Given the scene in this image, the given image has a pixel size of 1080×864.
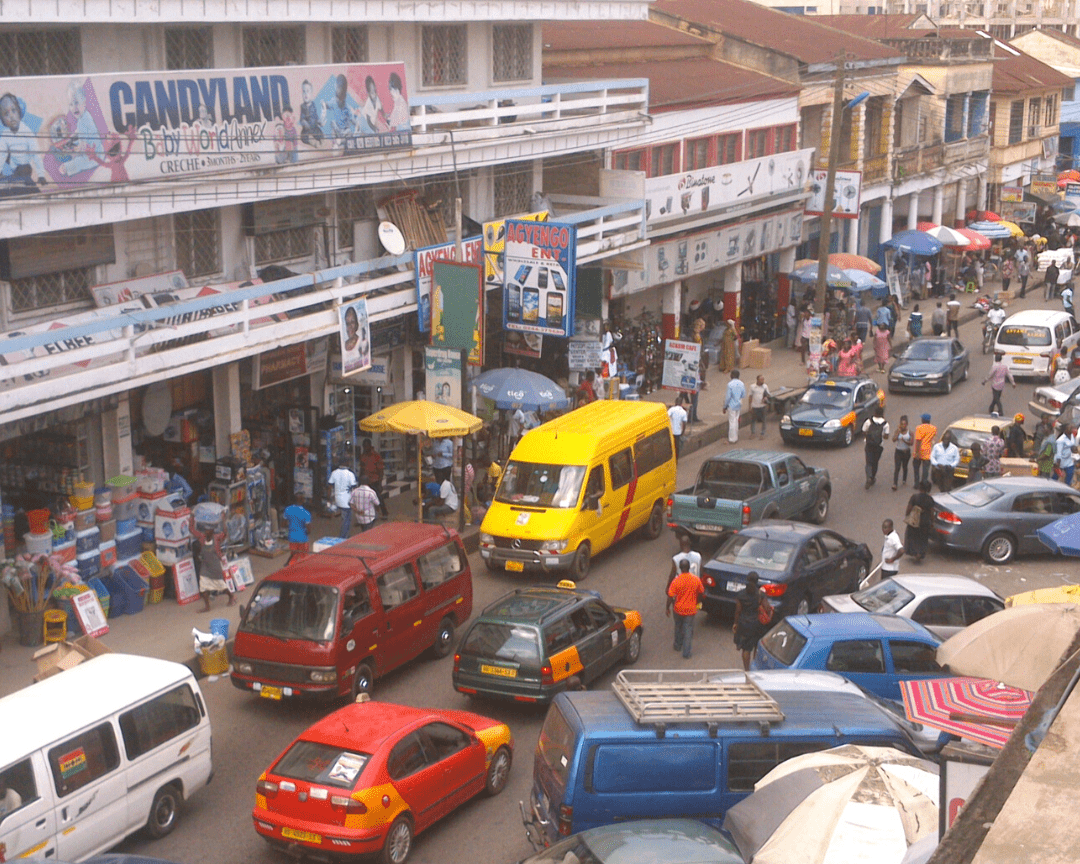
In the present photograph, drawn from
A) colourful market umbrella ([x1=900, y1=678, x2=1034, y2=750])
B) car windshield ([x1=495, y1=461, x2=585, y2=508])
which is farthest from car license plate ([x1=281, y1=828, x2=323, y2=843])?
car windshield ([x1=495, y1=461, x2=585, y2=508])

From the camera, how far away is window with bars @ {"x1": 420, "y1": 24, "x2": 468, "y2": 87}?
24469mm

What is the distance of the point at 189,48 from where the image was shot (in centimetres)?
1967

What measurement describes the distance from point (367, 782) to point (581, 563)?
345 inches

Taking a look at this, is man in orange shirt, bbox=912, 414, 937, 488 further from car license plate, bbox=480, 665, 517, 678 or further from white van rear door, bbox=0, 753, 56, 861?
white van rear door, bbox=0, 753, 56, 861

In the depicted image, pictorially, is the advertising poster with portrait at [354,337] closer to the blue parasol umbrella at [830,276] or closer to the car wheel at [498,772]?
the car wheel at [498,772]

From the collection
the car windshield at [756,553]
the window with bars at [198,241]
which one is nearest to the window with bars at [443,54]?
the window with bars at [198,241]

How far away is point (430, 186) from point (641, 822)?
16961 millimetres

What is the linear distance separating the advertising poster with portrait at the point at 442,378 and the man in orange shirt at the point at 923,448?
8.61 metres

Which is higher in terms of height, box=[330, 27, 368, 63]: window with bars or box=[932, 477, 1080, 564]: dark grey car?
box=[330, 27, 368, 63]: window with bars

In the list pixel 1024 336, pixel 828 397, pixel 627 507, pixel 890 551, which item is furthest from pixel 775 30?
pixel 890 551

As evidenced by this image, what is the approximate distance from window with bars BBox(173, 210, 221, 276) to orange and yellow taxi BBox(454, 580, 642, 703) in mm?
8009

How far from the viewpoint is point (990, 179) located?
60469mm

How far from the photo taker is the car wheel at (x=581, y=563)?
65.2 ft

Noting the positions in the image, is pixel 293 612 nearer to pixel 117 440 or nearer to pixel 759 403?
pixel 117 440
